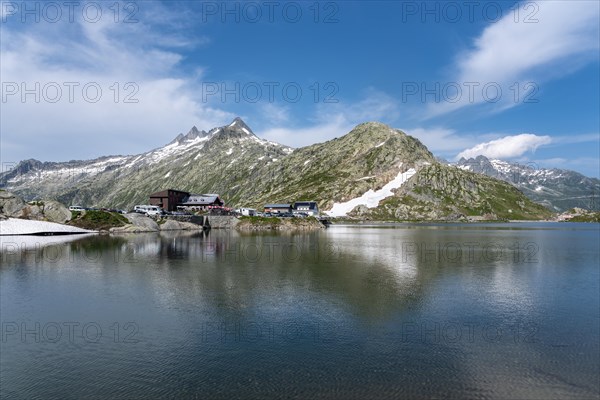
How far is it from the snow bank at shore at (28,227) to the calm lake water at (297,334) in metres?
76.6

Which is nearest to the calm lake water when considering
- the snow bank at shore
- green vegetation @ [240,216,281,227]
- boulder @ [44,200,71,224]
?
the snow bank at shore

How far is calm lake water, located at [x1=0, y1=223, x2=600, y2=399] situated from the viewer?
61.1ft

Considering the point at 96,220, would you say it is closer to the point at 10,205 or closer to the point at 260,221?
the point at 10,205

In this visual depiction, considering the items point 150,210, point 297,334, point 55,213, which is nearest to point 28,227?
point 55,213

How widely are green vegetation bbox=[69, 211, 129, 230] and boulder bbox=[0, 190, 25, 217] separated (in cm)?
1630

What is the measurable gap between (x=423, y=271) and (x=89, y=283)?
45559mm

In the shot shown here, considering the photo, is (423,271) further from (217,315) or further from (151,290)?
(151,290)

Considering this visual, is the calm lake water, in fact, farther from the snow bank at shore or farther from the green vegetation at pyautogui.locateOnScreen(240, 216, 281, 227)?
the green vegetation at pyautogui.locateOnScreen(240, 216, 281, 227)

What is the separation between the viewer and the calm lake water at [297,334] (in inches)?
733

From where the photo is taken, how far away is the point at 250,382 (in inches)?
740

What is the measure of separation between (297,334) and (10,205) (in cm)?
13878

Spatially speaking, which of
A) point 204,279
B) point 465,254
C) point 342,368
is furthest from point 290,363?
point 465,254

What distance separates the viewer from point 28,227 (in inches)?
4560

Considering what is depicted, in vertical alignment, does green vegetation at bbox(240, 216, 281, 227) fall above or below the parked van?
below
